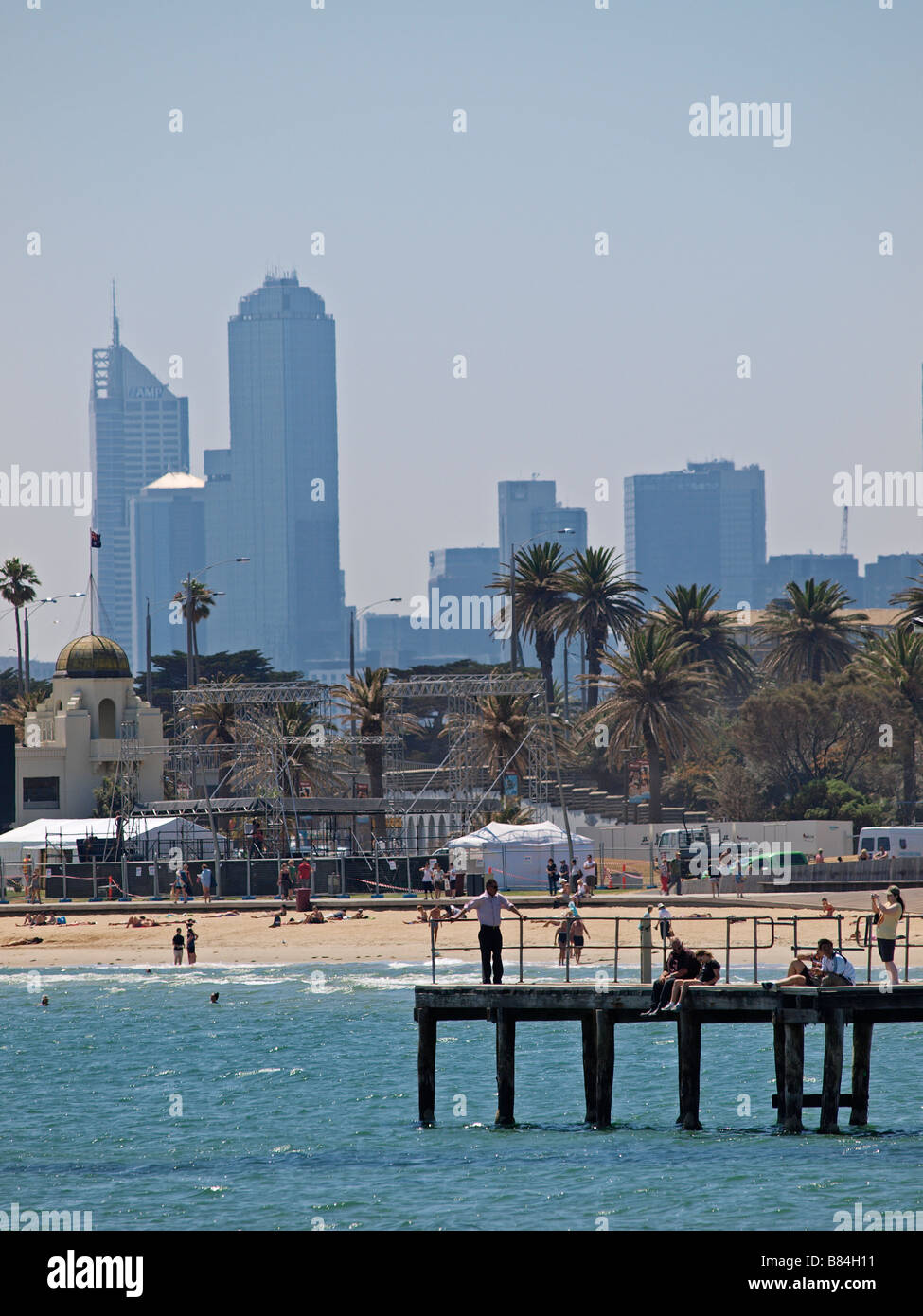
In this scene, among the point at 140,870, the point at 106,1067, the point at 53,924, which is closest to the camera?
the point at 106,1067

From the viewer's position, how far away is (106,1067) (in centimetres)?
3731

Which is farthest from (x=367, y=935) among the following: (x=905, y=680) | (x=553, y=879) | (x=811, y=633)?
(x=811, y=633)

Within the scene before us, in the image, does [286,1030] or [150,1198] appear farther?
[286,1030]

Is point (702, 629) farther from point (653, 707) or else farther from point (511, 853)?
point (511, 853)

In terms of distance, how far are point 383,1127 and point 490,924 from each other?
5.51 m

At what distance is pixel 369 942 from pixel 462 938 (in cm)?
273

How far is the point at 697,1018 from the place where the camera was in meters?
26.0

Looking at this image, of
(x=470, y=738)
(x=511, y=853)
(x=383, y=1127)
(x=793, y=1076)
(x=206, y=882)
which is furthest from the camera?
(x=470, y=738)

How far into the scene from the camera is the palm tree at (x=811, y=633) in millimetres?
91375

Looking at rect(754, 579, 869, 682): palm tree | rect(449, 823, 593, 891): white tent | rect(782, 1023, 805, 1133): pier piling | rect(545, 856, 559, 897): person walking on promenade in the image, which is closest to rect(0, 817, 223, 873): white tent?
rect(449, 823, 593, 891): white tent
